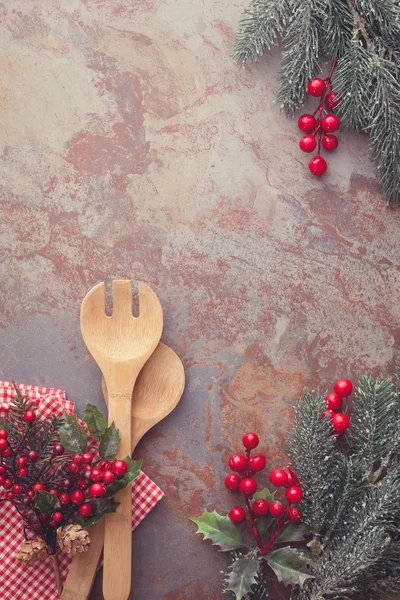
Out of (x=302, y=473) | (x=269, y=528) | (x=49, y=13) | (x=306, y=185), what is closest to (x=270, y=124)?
(x=306, y=185)

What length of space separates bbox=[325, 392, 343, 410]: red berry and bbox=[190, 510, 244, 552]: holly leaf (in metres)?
0.29

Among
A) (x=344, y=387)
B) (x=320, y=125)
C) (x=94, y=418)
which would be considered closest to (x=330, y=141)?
(x=320, y=125)

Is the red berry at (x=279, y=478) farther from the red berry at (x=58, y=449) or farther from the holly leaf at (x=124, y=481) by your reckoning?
the red berry at (x=58, y=449)

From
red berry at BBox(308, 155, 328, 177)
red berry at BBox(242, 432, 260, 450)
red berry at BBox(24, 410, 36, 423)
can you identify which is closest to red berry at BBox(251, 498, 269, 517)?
red berry at BBox(242, 432, 260, 450)

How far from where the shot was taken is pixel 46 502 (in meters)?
1.18

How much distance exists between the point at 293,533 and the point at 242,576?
0.13 meters

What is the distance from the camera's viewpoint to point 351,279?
4.64 feet

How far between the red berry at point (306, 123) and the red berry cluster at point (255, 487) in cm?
63

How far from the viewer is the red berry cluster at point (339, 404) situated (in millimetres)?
1294

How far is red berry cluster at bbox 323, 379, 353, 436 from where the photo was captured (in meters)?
1.29

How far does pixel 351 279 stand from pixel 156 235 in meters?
0.41

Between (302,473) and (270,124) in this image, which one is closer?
(302,473)

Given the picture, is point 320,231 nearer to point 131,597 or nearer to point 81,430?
point 81,430

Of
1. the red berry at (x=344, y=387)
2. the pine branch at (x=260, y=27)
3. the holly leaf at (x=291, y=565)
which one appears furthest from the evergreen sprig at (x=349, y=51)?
the holly leaf at (x=291, y=565)
